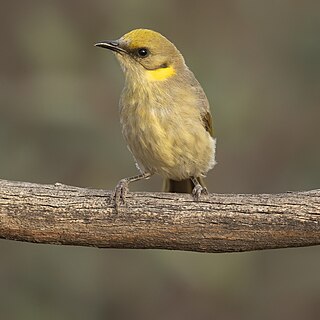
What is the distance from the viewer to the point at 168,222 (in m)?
4.64

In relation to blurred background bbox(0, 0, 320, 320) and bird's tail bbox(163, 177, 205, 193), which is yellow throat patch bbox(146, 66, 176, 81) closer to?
bird's tail bbox(163, 177, 205, 193)

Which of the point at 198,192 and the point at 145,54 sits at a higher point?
the point at 145,54

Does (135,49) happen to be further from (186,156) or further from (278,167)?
(278,167)

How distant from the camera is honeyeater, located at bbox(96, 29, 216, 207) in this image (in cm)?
516

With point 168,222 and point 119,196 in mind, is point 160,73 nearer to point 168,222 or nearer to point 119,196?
point 119,196

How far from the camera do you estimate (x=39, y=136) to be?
7406mm

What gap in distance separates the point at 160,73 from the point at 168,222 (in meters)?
0.94

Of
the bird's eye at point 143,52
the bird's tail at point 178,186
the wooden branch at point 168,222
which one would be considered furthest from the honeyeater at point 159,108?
the wooden branch at point 168,222

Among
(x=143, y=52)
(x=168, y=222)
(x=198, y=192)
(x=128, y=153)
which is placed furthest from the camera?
(x=128, y=153)

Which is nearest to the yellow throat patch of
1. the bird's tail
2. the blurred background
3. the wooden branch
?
the bird's tail

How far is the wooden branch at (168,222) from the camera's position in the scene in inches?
181

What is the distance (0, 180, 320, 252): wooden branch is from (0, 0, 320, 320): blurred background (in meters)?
2.43

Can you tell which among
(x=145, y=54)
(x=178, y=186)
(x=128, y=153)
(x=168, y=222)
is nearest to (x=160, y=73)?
(x=145, y=54)

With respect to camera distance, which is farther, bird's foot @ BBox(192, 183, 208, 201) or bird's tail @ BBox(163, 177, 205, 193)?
bird's tail @ BBox(163, 177, 205, 193)
